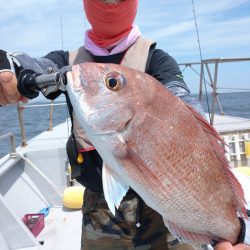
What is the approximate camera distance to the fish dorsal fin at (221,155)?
1.50 metres

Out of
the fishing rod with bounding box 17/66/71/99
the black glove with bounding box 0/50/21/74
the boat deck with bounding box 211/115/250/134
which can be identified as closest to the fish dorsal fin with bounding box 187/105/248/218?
the fishing rod with bounding box 17/66/71/99

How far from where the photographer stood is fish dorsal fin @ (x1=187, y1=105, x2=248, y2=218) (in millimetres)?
1504

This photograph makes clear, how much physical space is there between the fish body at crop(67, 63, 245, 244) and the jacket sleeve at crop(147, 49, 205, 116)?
251 mm

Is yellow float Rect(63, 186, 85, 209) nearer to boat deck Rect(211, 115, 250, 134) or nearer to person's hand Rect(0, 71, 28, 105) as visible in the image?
boat deck Rect(211, 115, 250, 134)

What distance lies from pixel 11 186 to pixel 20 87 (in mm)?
3393

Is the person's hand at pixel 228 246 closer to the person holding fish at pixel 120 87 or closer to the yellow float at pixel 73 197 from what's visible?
the person holding fish at pixel 120 87

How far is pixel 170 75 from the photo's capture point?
6.20ft

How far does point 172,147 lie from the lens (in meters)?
1.43

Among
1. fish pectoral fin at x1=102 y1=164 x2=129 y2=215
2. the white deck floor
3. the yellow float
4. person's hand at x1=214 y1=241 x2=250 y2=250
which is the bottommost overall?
the yellow float

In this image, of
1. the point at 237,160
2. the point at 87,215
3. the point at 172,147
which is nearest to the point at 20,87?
the point at 172,147

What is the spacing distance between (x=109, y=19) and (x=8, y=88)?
2.35ft

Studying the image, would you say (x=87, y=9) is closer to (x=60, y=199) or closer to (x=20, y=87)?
(x=20, y=87)

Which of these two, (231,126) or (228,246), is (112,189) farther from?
(231,126)

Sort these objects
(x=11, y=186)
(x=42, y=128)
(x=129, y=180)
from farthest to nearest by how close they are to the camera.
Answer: (x=42, y=128), (x=11, y=186), (x=129, y=180)
